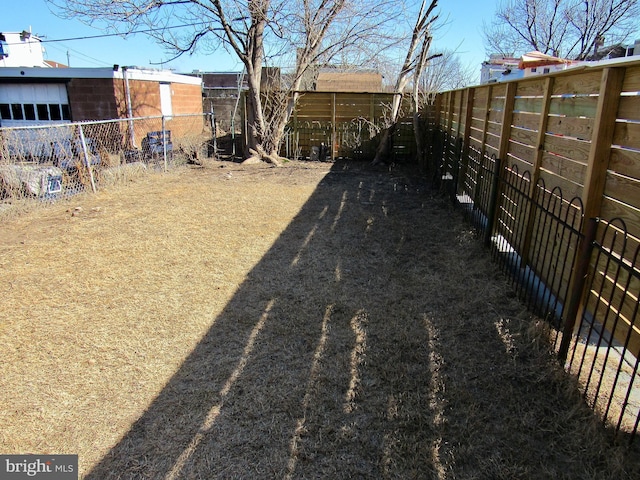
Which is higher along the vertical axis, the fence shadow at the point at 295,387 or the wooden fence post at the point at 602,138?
the wooden fence post at the point at 602,138

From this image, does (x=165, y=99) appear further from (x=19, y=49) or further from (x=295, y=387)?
(x=295, y=387)

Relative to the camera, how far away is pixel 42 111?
589 inches

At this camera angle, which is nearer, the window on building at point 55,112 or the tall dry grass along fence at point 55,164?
the tall dry grass along fence at point 55,164

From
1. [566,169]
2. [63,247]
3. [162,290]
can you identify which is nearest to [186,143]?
[63,247]

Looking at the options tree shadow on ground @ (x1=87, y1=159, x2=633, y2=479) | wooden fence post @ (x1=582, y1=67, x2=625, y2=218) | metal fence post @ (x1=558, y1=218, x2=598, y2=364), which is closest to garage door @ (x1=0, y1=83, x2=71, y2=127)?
tree shadow on ground @ (x1=87, y1=159, x2=633, y2=479)

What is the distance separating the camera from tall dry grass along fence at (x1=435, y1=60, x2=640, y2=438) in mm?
2225

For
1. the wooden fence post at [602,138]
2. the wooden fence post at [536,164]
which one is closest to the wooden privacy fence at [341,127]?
the wooden fence post at [536,164]

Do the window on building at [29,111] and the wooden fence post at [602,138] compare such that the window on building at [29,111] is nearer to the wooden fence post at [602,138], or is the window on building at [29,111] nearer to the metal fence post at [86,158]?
the metal fence post at [86,158]

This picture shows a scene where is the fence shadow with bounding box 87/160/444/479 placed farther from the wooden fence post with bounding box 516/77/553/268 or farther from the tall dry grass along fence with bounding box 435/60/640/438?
the wooden fence post with bounding box 516/77/553/268

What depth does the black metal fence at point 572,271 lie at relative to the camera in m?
2.19

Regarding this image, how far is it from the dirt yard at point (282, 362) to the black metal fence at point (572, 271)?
18cm

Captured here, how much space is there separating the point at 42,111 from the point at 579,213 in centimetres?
1762

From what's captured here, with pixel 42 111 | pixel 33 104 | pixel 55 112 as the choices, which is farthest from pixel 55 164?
pixel 33 104

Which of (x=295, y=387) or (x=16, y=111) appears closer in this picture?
(x=295, y=387)
